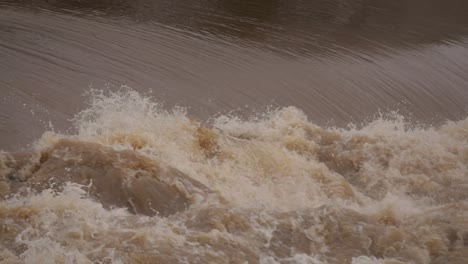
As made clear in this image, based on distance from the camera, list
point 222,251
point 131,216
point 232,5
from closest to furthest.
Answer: point 222,251 → point 131,216 → point 232,5

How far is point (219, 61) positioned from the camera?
27.8ft

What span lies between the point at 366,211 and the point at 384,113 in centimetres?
310

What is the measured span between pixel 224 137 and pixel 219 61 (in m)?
2.52

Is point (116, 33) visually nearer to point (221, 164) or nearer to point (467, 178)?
point (221, 164)

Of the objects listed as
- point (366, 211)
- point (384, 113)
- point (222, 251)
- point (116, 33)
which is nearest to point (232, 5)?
point (116, 33)

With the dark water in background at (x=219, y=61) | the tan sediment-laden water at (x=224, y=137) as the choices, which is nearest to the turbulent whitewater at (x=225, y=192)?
the tan sediment-laden water at (x=224, y=137)

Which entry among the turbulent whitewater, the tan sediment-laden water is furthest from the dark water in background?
the turbulent whitewater

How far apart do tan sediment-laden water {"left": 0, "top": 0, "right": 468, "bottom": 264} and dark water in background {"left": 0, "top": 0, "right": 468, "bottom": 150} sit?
0.03 meters

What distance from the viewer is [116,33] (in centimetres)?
886

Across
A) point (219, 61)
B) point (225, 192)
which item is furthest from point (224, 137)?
point (219, 61)

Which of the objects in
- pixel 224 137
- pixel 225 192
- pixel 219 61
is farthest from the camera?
pixel 219 61

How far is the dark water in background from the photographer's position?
690 centimetres

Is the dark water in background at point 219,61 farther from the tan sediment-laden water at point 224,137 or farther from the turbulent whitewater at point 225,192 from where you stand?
the turbulent whitewater at point 225,192

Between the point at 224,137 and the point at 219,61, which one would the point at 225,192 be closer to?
the point at 224,137
